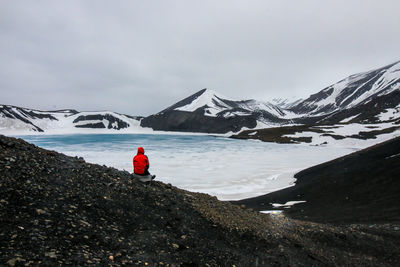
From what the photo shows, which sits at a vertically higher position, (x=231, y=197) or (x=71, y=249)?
(x=71, y=249)

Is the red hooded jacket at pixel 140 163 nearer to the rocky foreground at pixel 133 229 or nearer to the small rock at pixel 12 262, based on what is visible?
the rocky foreground at pixel 133 229

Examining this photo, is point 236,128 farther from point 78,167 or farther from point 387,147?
point 78,167

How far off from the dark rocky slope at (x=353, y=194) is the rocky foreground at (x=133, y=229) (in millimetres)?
2786

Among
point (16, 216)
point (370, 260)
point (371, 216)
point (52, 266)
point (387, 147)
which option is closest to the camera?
point (52, 266)

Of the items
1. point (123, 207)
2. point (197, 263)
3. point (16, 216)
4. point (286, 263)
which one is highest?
point (16, 216)

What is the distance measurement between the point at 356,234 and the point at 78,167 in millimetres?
12069

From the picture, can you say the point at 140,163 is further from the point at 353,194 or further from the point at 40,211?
the point at 353,194

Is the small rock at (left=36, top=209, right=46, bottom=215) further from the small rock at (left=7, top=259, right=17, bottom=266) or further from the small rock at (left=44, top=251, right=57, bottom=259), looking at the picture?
the small rock at (left=7, top=259, right=17, bottom=266)

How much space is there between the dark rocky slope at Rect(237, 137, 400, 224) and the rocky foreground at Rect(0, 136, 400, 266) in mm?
2786

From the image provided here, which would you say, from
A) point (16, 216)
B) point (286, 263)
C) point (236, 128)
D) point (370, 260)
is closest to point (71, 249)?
point (16, 216)

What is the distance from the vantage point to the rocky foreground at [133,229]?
549 cm

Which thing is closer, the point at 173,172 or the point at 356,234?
the point at 356,234

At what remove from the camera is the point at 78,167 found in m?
10.8

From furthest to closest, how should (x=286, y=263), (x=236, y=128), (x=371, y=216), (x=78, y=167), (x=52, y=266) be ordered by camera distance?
(x=236, y=128) < (x=371, y=216) < (x=78, y=167) < (x=286, y=263) < (x=52, y=266)
